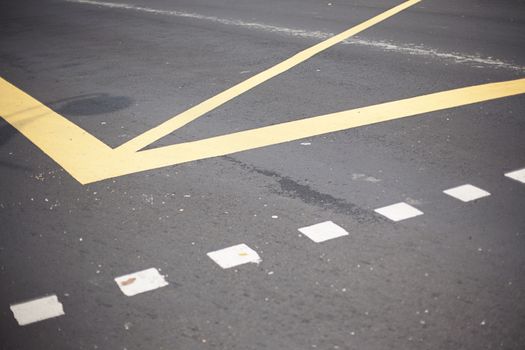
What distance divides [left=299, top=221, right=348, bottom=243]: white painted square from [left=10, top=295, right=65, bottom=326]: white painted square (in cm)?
162

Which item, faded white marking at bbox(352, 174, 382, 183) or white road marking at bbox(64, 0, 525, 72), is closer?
faded white marking at bbox(352, 174, 382, 183)

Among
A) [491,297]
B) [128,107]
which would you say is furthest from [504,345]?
[128,107]

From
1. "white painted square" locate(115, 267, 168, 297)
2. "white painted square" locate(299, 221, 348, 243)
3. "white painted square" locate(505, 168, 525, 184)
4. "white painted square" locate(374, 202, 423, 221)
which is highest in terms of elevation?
"white painted square" locate(505, 168, 525, 184)

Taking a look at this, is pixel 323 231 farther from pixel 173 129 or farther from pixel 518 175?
pixel 173 129

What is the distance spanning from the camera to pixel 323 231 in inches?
139

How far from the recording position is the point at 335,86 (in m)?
A: 6.34

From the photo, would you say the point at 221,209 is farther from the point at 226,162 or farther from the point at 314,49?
the point at 314,49

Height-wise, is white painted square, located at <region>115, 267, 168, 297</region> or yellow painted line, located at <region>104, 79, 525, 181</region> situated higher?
yellow painted line, located at <region>104, 79, 525, 181</region>

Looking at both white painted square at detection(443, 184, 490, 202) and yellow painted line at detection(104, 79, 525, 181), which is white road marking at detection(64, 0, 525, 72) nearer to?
yellow painted line at detection(104, 79, 525, 181)

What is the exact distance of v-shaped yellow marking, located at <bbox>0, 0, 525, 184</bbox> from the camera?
4.69m

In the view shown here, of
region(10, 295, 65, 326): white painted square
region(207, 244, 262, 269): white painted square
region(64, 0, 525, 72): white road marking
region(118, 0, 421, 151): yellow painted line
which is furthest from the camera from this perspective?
region(64, 0, 525, 72): white road marking

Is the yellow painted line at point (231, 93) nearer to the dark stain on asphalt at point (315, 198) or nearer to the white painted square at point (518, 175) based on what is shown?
the dark stain on asphalt at point (315, 198)

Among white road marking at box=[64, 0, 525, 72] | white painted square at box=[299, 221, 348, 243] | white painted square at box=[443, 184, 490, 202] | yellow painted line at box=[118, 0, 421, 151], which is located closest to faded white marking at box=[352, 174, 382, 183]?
white painted square at box=[443, 184, 490, 202]

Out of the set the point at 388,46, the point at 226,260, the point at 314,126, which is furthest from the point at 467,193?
the point at 388,46
